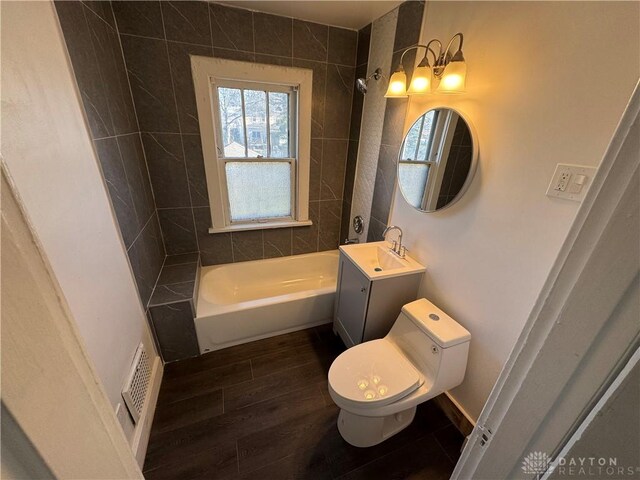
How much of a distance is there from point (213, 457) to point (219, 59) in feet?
8.14

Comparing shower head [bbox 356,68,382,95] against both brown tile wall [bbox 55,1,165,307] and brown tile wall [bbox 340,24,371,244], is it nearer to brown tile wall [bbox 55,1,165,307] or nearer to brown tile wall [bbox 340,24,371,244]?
brown tile wall [bbox 340,24,371,244]

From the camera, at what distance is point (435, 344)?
1311 mm

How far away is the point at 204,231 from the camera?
2.33m

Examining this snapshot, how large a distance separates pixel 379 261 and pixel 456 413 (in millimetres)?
1008

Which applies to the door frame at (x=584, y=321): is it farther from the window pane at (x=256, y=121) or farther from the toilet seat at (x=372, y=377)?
the window pane at (x=256, y=121)

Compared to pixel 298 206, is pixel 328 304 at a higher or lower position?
lower

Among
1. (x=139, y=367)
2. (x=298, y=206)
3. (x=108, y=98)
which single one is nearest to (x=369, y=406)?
(x=139, y=367)

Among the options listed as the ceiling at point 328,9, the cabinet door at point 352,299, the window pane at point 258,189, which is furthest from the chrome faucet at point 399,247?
the ceiling at point 328,9

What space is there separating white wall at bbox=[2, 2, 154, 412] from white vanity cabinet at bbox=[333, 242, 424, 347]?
1.29 meters

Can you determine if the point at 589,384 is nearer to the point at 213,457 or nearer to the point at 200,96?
the point at 213,457

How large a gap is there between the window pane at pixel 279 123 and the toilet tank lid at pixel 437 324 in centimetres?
169

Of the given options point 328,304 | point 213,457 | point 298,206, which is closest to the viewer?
point 213,457

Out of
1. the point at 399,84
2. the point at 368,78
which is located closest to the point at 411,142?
the point at 399,84

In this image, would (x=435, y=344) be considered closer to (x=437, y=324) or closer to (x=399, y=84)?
(x=437, y=324)
